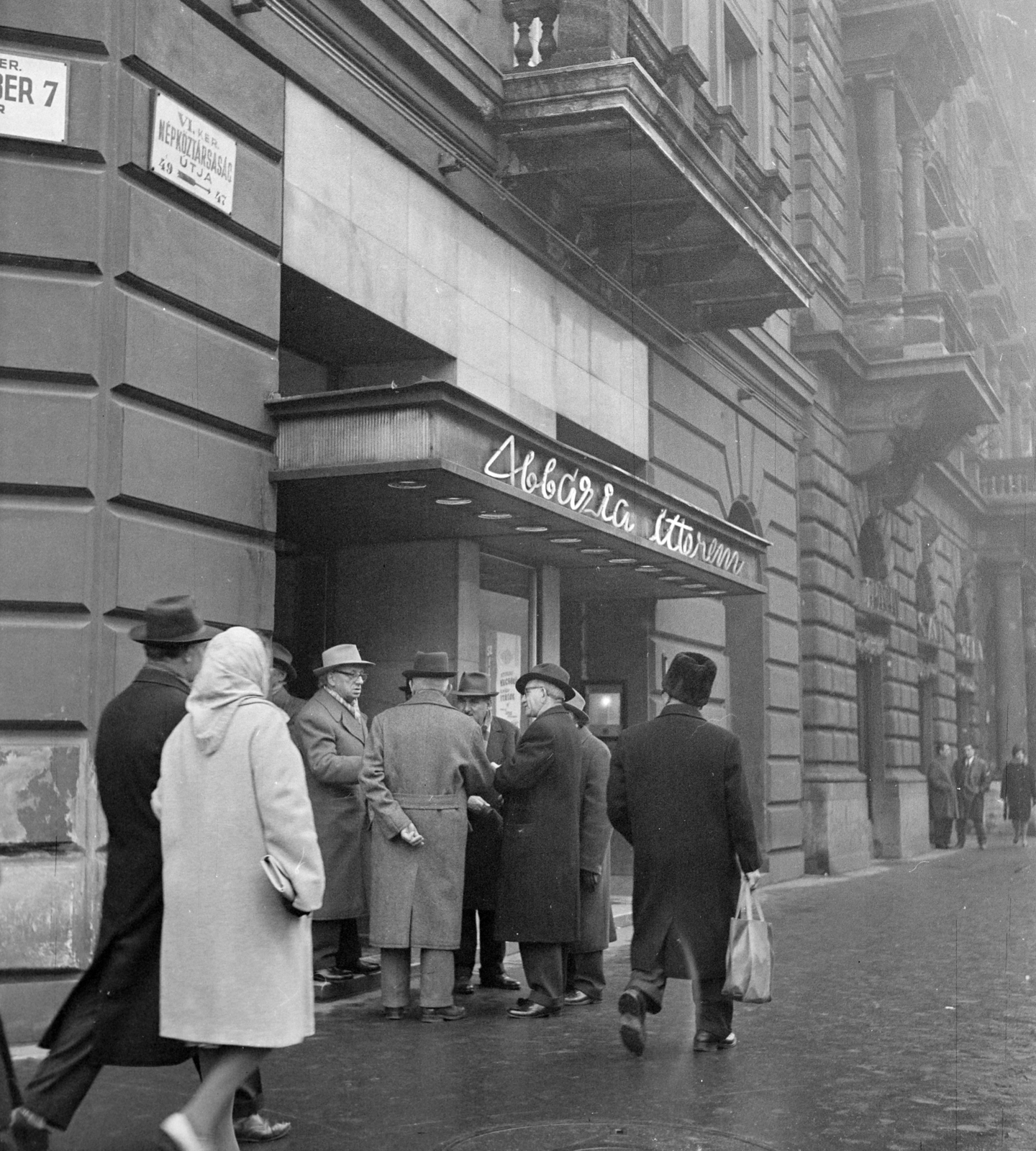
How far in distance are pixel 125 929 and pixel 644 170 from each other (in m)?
9.06

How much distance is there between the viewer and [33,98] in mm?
7648

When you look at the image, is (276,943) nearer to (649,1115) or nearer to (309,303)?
(649,1115)

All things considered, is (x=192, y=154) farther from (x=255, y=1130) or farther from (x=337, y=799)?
(x=255, y=1130)

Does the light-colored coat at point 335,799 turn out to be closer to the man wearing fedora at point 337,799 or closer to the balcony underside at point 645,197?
the man wearing fedora at point 337,799

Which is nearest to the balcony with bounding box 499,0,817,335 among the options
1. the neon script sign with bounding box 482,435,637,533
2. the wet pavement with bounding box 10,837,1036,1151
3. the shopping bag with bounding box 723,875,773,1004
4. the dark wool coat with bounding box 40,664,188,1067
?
the neon script sign with bounding box 482,435,637,533

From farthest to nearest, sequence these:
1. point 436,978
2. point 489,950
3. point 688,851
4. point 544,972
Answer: point 489,950, point 544,972, point 436,978, point 688,851

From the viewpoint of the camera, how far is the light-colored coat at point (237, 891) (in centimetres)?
462

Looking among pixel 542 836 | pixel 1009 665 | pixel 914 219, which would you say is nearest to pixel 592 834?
pixel 542 836

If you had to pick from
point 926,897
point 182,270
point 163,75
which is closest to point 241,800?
point 182,270

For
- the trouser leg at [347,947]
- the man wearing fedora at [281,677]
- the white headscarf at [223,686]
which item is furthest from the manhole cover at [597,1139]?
the man wearing fedora at [281,677]

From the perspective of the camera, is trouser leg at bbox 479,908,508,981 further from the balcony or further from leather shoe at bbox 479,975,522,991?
the balcony

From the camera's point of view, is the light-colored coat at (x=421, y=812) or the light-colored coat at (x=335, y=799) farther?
the light-colored coat at (x=335, y=799)

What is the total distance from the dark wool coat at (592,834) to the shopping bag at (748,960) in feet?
5.07

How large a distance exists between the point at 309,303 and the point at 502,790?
3706 mm
